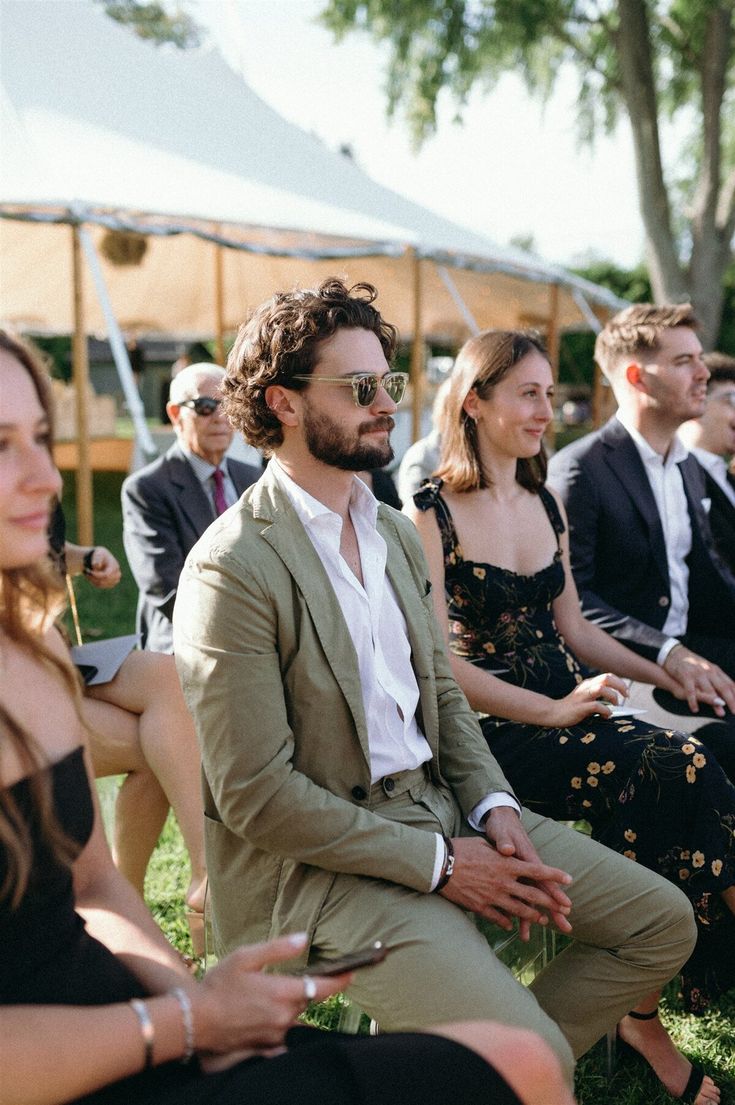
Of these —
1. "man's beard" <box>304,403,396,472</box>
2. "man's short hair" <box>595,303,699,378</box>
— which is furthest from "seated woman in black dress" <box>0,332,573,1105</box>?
"man's short hair" <box>595,303,699,378</box>

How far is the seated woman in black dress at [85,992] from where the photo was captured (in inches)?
57.4

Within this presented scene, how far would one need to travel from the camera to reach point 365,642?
96.8 inches

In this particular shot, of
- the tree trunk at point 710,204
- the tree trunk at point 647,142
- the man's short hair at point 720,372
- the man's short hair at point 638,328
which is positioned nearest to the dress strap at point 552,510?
the man's short hair at point 638,328

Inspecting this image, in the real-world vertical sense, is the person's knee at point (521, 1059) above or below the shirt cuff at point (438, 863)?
above

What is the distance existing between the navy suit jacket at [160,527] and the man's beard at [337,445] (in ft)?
6.59

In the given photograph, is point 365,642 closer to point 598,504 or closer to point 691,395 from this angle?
point 598,504

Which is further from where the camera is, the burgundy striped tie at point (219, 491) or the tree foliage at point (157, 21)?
the tree foliage at point (157, 21)

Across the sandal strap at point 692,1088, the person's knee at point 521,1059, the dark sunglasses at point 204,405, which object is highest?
the dark sunglasses at point 204,405

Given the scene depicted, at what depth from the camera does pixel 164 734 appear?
3338 mm

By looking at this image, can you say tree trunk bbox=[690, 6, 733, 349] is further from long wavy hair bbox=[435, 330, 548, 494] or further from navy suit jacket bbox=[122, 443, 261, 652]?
long wavy hair bbox=[435, 330, 548, 494]

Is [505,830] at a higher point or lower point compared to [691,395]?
lower

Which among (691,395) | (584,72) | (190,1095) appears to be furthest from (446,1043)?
(584,72)

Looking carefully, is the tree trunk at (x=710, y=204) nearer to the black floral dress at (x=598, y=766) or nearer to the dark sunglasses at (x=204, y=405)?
the dark sunglasses at (x=204, y=405)

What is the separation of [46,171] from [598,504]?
7605mm
